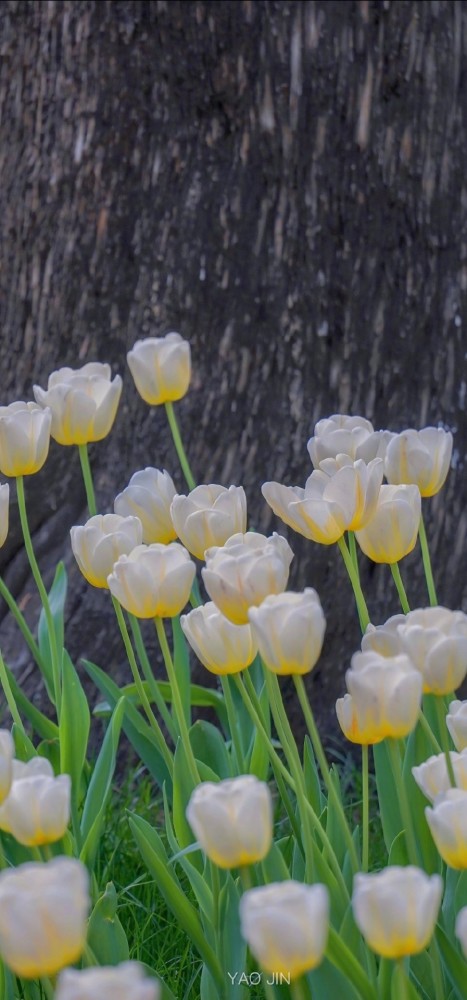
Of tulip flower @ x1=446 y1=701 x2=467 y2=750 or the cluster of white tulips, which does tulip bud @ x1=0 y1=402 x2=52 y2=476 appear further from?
tulip flower @ x1=446 y1=701 x2=467 y2=750

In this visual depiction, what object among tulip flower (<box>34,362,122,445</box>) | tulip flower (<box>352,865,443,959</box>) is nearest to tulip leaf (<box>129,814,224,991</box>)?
tulip flower (<box>352,865,443,959</box>)

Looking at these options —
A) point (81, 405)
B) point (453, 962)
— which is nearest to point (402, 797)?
point (453, 962)

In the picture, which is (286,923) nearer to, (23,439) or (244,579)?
(244,579)

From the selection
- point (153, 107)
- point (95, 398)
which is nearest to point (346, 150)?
point (153, 107)

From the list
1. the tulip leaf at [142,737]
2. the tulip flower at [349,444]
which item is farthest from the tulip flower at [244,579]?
the tulip leaf at [142,737]

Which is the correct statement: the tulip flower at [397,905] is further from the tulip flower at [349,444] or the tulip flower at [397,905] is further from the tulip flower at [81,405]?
the tulip flower at [81,405]

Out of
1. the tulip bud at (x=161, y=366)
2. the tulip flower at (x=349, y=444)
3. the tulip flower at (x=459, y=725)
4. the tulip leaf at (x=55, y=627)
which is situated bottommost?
the tulip leaf at (x=55, y=627)
